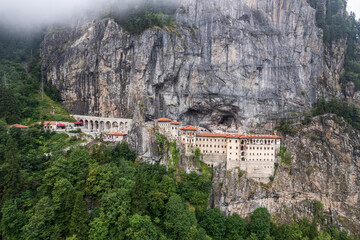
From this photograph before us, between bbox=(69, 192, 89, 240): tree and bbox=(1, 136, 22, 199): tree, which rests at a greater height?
bbox=(1, 136, 22, 199): tree

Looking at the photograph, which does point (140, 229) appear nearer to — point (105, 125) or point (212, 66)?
point (105, 125)

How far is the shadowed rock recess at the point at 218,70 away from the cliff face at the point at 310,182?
1.25 feet

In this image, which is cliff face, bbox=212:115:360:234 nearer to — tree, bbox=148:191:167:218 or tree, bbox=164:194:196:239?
tree, bbox=164:194:196:239

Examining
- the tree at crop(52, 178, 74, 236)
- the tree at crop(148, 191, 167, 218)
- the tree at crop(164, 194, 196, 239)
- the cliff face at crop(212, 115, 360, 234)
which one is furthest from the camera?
the cliff face at crop(212, 115, 360, 234)

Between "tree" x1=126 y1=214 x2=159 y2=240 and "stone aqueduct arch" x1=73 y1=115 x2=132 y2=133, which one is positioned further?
"stone aqueduct arch" x1=73 y1=115 x2=132 y2=133

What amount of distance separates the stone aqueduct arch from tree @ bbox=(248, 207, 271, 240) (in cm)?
3002

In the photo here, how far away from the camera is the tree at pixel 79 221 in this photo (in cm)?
2441

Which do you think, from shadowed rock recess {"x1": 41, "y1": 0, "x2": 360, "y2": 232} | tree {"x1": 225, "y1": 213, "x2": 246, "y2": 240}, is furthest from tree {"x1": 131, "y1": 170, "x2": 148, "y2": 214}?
shadowed rock recess {"x1": 41, "y1": 0, "x2": 360, "y2": 232}

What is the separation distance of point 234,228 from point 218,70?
105ft

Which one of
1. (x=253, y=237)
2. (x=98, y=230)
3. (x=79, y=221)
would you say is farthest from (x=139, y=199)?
(x=253, y=237)

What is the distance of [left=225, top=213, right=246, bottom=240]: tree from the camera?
3287 cm

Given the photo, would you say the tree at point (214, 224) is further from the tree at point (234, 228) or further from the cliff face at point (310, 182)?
the cliff face at point (310, 182)

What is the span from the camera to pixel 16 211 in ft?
84.3

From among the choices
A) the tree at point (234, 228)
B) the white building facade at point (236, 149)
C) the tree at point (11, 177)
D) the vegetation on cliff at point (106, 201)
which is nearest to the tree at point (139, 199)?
the vegetation on cliff at point (106, 201)
